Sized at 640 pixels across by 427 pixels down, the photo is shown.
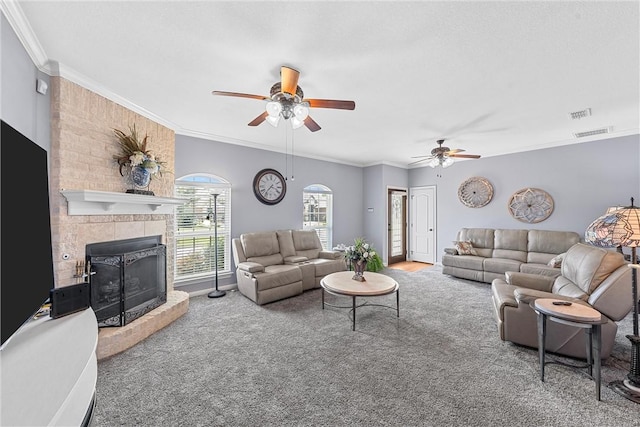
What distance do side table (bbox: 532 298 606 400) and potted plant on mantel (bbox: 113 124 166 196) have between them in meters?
4.14

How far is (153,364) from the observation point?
7.74 ft

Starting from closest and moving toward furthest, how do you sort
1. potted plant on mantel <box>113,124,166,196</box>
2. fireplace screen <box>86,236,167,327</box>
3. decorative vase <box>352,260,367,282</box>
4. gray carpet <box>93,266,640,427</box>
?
1. gray carpet <box>93,266,640,427</box>
2. fireplace screen <box>86,236,167,327</box>
3. potted plant on mantel <box>113,124,166,196</box>
4. decorative vase <box>352,260,367,282</box>

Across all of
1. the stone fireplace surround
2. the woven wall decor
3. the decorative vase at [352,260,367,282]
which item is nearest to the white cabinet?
the stone fireplace surround

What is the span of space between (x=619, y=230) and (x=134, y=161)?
457 cm

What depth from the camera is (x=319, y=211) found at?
6.21 meters

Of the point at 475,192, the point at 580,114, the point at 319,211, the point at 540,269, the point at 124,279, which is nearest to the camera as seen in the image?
the point at 124,279

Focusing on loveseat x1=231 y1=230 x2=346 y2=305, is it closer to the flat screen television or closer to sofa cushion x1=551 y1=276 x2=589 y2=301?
the flat screen television

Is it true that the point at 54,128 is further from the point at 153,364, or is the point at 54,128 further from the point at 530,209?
the point at 530,209

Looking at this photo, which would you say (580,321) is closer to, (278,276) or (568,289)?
(568,289)

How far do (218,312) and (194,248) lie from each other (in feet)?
4.26

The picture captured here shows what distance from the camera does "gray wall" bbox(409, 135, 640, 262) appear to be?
14.2 feet

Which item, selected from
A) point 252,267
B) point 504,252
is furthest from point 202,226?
point 504,252

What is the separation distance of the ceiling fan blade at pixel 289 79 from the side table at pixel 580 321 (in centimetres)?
279

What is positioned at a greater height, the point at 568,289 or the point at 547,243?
the point at 547,243
